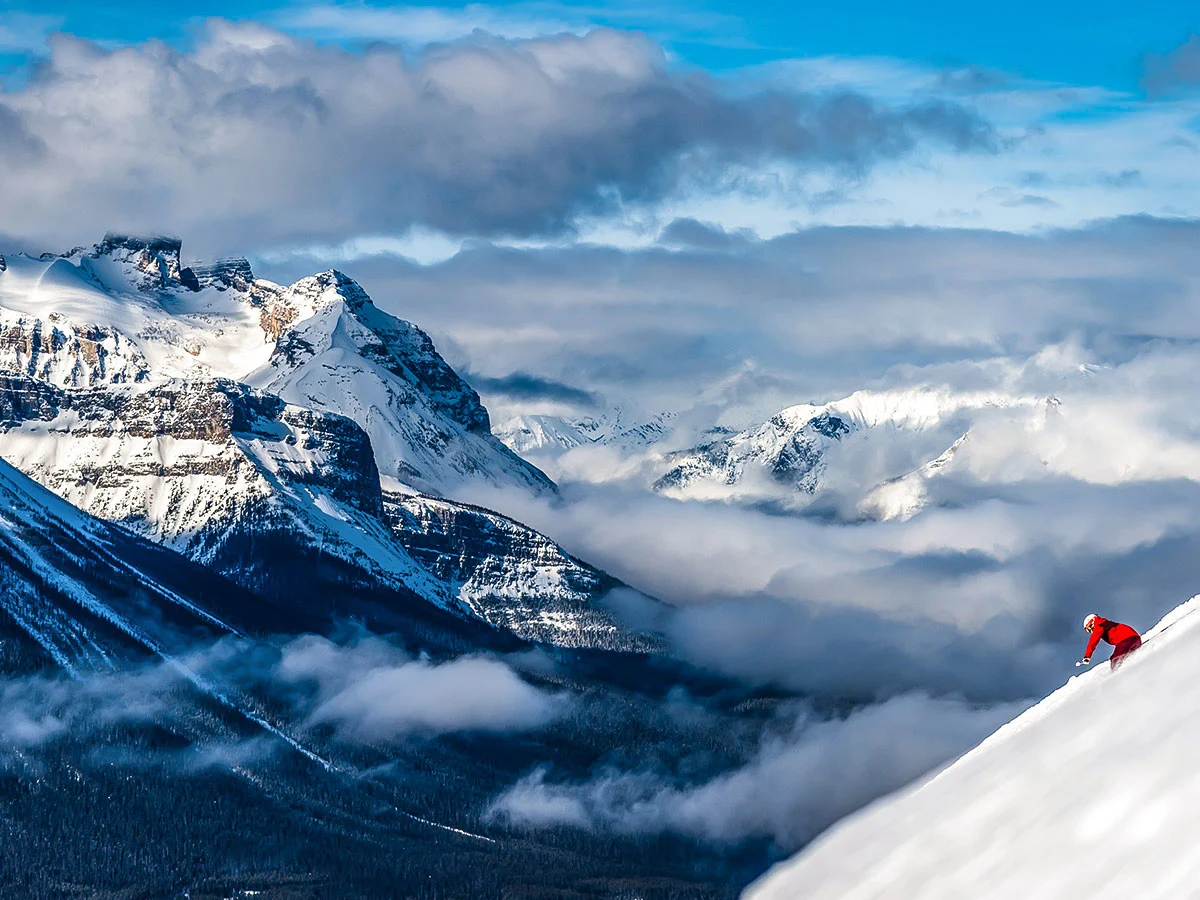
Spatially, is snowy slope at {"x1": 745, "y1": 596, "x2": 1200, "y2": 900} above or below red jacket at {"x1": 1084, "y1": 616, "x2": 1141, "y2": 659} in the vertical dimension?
below

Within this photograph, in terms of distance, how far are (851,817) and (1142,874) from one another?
427 inches

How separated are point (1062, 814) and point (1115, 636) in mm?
9743

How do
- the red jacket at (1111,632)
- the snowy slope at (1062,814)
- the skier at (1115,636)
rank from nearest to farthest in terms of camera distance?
1. the snowy slope at (1062,814)
2. the skier at (1115,636)
3. the red jacket at (1111,632)

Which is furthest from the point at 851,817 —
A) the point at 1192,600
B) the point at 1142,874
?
the point at 1142,874

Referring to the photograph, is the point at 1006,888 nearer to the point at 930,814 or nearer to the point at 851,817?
the point at 930,814

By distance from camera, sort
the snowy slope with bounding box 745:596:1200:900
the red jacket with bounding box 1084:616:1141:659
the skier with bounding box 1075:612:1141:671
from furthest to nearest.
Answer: the red jacket with bounding box 1084:616:1141:659, the skier with bounding box 1075:612:1141:671, the snowy slope with bounding box 745:596:1200:900

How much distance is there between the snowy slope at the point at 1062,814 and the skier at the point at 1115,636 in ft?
1.36

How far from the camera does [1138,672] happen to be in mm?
28344

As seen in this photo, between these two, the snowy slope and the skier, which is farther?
the skier

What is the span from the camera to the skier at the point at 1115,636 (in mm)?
31639

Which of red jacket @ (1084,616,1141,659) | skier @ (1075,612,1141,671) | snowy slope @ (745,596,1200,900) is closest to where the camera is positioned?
snowy slope @ (745,596,1200,900)

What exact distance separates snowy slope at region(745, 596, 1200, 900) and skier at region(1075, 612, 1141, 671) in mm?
414

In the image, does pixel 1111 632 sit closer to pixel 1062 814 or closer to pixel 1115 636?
pixel 1115 636

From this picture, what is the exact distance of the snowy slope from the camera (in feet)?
74.8
